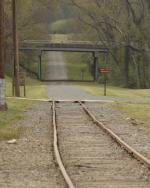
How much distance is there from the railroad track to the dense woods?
6173 cm

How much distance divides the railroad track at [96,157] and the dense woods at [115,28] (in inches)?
2430

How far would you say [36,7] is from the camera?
327 ft

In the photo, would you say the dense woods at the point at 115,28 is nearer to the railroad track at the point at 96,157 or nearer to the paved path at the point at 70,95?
the paved path at the point at 70,95

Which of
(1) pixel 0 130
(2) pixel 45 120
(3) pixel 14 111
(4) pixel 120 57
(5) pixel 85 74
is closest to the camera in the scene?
(1) pixel 0 130

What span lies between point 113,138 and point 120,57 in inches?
2985

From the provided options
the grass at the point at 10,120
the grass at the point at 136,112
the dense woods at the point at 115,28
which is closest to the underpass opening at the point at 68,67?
the dense woods at the point at 115,28

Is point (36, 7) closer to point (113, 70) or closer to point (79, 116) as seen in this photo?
point (113, 70)

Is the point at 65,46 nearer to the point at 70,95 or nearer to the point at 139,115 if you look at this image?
the point at 70,95

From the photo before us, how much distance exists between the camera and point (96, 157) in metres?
15.2

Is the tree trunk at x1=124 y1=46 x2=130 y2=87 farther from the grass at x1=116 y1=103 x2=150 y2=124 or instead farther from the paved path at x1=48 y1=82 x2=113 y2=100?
the grass at x1=116 y1=103 x2=150 y2=124

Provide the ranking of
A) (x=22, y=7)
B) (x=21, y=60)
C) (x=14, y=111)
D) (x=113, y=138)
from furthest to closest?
(x=21, y=60), (x=22, y=7), (x=14, y=111), (x=113, y=138)

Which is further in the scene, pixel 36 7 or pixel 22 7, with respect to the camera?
pixel 36 7

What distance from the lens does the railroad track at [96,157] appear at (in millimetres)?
12047

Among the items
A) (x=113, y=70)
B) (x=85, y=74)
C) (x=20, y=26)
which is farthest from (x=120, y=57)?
(x=85, y=74)
